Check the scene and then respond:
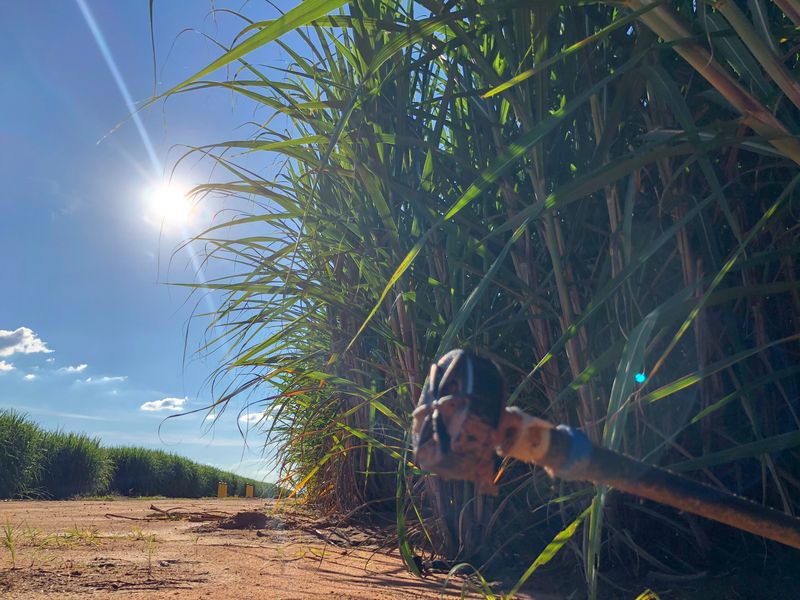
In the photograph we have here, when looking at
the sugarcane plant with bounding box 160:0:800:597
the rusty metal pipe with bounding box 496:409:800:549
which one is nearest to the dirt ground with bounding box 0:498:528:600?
the sugarcane plant with bounding box 160:0:800:597

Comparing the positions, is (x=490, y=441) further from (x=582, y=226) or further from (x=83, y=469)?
(x=83, y=469)

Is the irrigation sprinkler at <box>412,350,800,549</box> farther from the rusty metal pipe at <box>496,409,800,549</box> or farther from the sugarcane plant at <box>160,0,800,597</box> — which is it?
the sugarcane plant at <box>160,0,800,597</box>

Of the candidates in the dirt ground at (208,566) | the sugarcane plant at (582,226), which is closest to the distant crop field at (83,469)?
the dirt ground at (208,566)

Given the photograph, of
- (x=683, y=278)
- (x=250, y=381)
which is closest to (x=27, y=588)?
(x=250, y=381)

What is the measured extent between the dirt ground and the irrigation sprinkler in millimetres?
845

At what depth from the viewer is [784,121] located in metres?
1.13

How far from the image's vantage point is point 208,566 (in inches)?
63.7

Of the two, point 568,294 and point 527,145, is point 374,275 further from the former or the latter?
point 527,145

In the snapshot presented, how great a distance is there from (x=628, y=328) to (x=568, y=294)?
0.13m

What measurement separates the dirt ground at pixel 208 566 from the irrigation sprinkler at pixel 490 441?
0.85 metres

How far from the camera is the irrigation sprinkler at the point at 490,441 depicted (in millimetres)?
390

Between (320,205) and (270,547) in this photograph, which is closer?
(320,205)

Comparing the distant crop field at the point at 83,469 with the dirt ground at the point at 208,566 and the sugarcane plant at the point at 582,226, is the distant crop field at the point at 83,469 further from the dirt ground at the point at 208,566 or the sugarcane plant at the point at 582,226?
the sugarcane plant at the point at 582,226

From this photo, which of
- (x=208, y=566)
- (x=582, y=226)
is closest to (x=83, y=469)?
(x=208, y=566)
